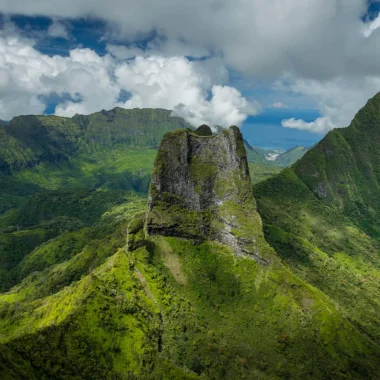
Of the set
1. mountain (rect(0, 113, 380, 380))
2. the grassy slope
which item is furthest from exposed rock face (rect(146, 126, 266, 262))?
the grassy slope

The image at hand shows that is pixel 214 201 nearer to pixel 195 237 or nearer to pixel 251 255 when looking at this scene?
pixel 195 237

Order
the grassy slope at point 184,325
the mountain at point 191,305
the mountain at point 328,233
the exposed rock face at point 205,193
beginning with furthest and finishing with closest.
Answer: the mountain at point 328,233
the exposed rock face at point 205,193
the mountain at point 191,305
the grassy slope at point 184,325

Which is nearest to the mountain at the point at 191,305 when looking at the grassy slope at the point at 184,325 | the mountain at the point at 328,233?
the grassy slope at the point at 184,325

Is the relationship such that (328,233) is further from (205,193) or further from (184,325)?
(184,325)

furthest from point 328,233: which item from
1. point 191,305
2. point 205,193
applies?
point 191,305

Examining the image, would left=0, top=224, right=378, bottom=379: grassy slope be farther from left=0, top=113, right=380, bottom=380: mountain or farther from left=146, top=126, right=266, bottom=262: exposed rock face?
left=146, top=126, right=266, bottom=262: exposed rock face

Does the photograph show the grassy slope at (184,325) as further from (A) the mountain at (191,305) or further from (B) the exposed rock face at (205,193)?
(B) the exposed rock face at (205,193)

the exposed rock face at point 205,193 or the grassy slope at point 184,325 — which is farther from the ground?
the exposed rock face at point 205,193

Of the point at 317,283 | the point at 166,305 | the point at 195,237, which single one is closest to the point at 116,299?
the point at 166,305
